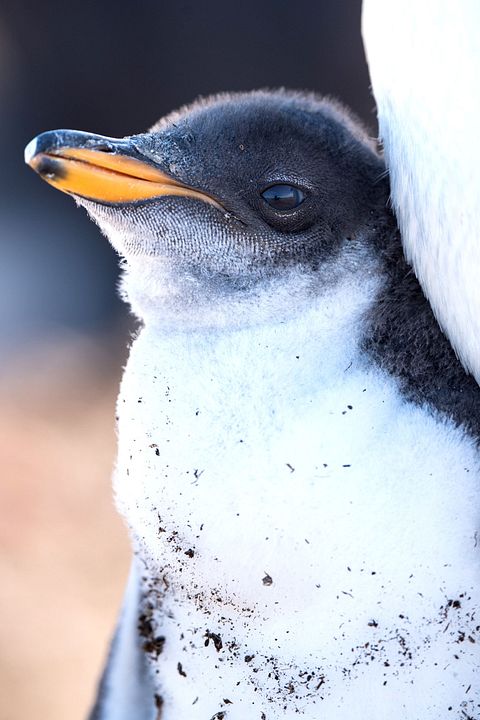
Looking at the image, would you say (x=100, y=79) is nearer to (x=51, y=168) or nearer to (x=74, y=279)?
(x=74, y=279)

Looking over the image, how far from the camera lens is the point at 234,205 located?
887mm

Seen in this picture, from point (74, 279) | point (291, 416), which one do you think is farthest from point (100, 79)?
point (291, 416)

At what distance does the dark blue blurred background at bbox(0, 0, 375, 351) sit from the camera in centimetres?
340

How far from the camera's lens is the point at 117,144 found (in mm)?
854

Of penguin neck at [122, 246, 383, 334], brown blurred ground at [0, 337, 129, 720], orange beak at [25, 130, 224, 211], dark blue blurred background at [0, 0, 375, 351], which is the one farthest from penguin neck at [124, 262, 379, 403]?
dark blue blurred background at [0, 0, 375, 351]

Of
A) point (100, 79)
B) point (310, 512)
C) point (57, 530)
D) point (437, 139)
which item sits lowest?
point (57, 530)

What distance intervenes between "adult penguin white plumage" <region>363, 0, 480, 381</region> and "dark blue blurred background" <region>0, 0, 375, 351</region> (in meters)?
2.39

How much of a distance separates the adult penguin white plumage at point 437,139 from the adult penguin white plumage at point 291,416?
0.18ft

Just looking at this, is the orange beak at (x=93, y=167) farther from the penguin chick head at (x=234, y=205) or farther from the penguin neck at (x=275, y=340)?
the penguin neck at (x=275, y=340)

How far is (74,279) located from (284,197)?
328 cm

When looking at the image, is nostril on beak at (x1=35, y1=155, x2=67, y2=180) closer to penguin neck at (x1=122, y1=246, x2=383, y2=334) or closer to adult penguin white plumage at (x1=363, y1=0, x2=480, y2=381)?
penguin neck at (x1=122, y1=246, x2=383, y2=334)

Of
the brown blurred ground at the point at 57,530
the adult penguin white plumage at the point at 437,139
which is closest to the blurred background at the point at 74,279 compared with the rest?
the brown blurred ground at the point at 57,530

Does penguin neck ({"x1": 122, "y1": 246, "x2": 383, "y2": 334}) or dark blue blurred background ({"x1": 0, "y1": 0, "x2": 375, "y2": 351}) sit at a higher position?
penguin neck ({"x1": 122, "y1": 246, "x2": 383, "y2": 334})

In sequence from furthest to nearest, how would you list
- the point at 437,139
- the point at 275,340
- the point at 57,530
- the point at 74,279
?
1. the point at 74,279
2. the point at 57,530
3. the point at 275,340
4. the point at 437,139
